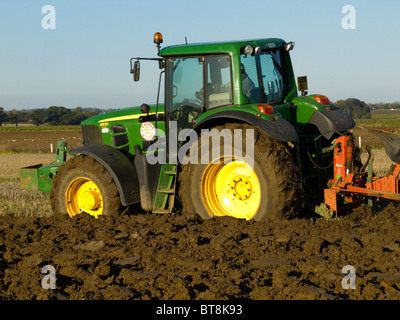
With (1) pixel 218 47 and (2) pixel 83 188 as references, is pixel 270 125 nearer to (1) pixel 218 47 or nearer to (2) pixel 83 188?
(1) pixel 218 47

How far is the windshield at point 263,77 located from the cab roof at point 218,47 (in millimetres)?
127

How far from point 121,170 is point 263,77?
7.40 ft

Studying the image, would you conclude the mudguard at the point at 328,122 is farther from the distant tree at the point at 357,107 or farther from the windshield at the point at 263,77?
the distant tree at the point at 357,107

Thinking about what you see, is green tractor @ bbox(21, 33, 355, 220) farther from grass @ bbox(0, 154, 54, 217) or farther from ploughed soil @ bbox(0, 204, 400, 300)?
grass @ bbox(0, 154, 54, 217)

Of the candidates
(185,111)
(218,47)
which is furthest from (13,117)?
(218,47)

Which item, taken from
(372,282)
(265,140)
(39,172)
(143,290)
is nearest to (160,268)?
(143,290)

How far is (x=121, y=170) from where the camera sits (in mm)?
7898

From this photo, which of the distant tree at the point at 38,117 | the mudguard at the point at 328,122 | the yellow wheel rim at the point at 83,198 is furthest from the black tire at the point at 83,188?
the distant tree at the point at 38,117

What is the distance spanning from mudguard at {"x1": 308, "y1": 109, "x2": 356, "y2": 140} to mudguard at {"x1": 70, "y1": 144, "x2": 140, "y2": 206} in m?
2.49

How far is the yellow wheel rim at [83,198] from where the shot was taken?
8094 millimetres

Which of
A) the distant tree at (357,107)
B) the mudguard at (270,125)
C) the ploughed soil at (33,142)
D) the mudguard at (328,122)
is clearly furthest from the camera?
the distant tree at (357,107)

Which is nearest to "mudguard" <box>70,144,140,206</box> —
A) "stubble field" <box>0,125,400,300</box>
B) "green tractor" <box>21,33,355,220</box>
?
"green tractor" <box>21,33,355,220</box>
